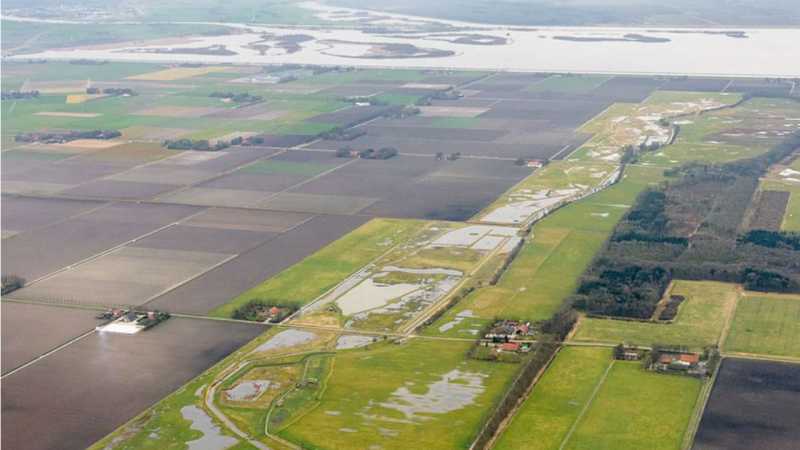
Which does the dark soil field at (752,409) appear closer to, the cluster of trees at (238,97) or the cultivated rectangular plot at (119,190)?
the cultivated rectangular plot at (119,190)

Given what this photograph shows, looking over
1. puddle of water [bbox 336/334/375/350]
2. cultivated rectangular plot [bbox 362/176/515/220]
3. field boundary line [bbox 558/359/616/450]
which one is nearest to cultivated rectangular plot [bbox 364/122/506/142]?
cultivated rectangular plot [bbox 362/176/515/220]

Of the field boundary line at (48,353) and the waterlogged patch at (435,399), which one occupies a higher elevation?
the waterlogged patch at (435,399)

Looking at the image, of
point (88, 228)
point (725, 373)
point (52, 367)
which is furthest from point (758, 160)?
point (52, 367)

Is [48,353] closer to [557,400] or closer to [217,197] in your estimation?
[557,400]

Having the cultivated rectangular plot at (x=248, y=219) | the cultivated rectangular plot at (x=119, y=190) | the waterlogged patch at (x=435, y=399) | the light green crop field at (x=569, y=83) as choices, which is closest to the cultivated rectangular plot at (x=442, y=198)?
the cultivated rectangular plot at (x=248, y=219)

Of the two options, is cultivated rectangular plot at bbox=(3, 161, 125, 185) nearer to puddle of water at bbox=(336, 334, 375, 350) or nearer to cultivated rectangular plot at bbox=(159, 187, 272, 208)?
cultivated rectangular plot at bbox=(159, 187, 272, 208)
